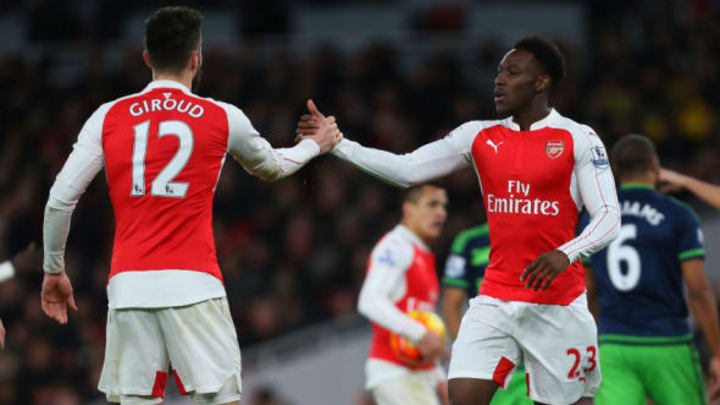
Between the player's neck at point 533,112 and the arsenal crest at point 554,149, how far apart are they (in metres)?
0.18

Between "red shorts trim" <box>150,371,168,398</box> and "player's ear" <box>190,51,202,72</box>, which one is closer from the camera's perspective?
"red shorts trim" <box>150,371,168,398</box>

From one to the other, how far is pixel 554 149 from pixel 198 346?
76.8 inches

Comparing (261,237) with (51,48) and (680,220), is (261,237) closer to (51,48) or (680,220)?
(51,48)

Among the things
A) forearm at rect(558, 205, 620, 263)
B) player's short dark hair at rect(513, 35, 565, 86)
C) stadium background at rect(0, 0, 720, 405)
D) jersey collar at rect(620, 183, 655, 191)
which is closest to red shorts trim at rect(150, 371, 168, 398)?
forearm at rect(558, 205, 620, 263)

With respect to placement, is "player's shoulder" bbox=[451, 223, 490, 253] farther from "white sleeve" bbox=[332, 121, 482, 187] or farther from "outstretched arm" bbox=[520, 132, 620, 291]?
"outstretched arm" bbox=[520, 132, 620, 291]

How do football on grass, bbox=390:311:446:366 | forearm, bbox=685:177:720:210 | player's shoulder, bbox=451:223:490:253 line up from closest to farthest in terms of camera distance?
forearm, bbox=685:177:720:210 → player's shoulder, bbox=451:223:490:253 → football on grass, bbox=390:311:446:366

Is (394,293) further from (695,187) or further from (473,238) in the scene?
(695,187)

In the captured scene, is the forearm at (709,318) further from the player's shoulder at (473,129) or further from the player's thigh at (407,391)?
the player's shoulder at (473,129)

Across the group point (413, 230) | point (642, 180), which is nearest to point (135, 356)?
point (642, 180)

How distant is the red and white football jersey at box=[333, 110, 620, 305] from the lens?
5.81 metres

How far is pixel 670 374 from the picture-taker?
7277 mm

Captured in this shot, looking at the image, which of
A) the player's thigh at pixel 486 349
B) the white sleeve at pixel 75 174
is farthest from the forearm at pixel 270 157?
the player's thigh at pixel 486 349

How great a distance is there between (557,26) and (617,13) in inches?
46.3

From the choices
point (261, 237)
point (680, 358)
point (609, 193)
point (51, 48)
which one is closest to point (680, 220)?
point (680, 358)
